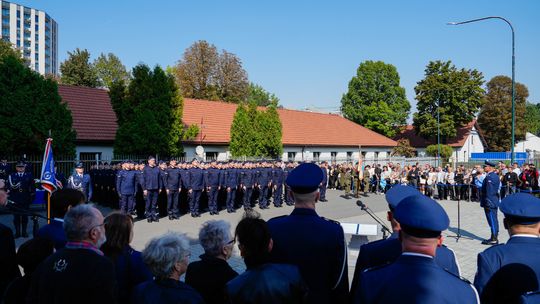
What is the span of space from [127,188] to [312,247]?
11.8 metres

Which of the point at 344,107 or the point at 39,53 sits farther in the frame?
the point at 39,53

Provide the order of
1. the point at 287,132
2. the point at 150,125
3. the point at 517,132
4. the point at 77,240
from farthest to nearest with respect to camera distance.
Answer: the point at 517,132 → the point at 287,132 → the point at 150,125 → the point at 77,240

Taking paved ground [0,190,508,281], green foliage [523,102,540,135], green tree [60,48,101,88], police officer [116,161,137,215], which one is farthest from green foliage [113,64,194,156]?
green foliage [523,102,540,135]

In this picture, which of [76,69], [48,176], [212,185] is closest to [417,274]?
[48,176]

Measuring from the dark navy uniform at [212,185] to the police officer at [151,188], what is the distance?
6.53 ft

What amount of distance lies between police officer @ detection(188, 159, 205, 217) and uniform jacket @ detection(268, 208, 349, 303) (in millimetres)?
12126

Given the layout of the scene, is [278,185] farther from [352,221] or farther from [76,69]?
[76,69]

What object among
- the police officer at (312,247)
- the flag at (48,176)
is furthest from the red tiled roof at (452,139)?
the police officer at (312,247)

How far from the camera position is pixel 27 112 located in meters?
17.3

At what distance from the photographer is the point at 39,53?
12838 cm

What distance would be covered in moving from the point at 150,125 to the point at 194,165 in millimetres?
6287

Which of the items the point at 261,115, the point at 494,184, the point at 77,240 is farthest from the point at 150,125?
the point at 77,240

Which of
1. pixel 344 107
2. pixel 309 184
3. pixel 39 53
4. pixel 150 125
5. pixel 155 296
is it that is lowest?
pixel 155 296

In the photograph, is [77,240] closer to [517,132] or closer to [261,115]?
[261,115]
